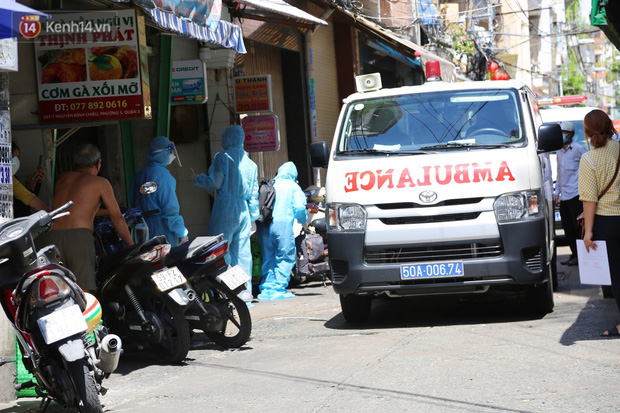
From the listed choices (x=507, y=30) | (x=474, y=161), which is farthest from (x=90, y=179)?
(x=507, y=30)

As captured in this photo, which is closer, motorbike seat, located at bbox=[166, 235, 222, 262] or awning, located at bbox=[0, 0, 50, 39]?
awning, located at bbox=[0, 0, 50, 39]

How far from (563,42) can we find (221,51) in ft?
177

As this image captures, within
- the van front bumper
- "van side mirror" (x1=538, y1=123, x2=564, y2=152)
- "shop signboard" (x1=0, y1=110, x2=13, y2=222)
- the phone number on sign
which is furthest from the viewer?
"van side mirror" (x1=538, y1=123, x2=564, y2=152)

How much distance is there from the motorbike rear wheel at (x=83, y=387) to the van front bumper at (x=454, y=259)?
3308 mm

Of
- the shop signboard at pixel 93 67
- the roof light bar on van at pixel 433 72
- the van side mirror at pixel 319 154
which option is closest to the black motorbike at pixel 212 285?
the shop signboard at pixel 93 67

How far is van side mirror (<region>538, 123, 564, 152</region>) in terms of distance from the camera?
814cm

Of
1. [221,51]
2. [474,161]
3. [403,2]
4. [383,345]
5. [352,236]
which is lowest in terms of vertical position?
A: [383,345]

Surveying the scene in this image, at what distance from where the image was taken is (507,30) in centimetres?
4200

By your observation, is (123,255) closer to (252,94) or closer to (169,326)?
(169,326)

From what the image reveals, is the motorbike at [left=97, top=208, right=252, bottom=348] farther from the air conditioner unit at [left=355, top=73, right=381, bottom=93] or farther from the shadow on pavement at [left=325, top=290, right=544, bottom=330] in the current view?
the air conditioner unit at [left=355, top=73, right=381, bottom=93]

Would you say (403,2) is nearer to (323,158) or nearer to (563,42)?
(323,158)

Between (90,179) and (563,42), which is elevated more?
(563,42)

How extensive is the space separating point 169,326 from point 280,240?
4.26 meters

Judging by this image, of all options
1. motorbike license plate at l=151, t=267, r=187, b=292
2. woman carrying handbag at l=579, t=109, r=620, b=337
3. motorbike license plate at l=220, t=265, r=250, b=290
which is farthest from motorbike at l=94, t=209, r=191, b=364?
woman carrying handbag at l=579, t=109, r=620, b=337
